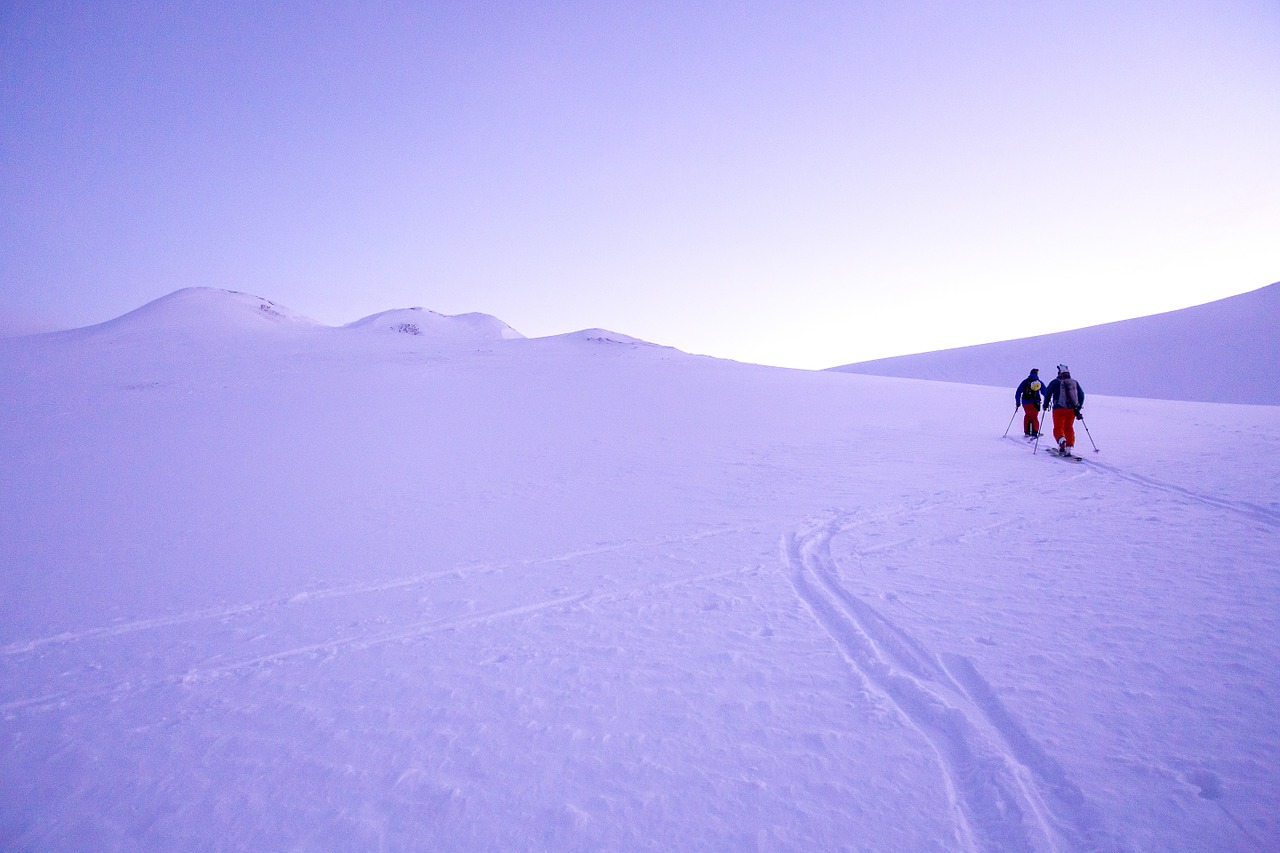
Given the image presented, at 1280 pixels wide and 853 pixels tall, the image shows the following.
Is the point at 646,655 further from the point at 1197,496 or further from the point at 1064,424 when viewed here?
the point at 1064,424

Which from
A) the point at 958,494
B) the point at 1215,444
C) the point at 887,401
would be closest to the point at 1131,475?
the point at 958,494

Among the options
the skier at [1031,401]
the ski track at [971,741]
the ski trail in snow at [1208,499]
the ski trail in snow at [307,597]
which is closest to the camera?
the ski track at [971,741]

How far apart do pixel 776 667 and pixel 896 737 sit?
96 cm

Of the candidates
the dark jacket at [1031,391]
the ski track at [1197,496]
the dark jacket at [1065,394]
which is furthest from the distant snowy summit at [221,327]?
the ski track at [1197,496]

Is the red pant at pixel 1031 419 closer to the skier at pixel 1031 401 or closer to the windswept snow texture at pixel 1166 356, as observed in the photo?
the skier at pixel 1031 401

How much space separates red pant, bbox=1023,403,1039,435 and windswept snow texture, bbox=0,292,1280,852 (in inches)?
90.1

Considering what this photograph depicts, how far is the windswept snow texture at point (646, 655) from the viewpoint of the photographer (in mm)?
2938

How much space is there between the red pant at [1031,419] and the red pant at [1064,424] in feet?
5.61

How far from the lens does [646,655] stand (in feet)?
14.6

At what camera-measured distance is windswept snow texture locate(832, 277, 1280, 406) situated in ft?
118

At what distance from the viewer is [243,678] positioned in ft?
14.8

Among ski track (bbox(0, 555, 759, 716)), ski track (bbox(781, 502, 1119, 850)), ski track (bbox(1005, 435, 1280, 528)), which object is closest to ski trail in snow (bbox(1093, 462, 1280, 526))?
ski track (bbox(1005, 435, 1280, 528))

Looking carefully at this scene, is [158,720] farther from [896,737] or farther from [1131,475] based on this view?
[1131,475]

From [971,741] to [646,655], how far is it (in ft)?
7.10
